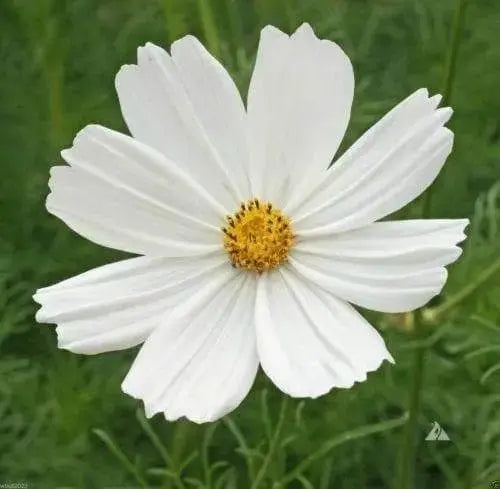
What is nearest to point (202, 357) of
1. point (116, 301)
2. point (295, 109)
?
point (116, 301)

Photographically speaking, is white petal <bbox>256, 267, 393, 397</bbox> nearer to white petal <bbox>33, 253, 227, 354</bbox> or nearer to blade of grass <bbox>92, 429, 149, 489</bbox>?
white petal <bbox>33, 253, 227, 354</bbox>

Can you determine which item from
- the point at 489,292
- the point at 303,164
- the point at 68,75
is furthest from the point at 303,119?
the point at 68,75

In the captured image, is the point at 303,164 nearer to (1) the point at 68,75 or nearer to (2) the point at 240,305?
(2) the point at 240,305

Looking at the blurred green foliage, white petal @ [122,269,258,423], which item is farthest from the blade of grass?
white petal @ [122,269,258,423]

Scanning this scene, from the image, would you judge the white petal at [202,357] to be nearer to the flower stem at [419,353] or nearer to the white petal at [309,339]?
the white petal at [309,339]

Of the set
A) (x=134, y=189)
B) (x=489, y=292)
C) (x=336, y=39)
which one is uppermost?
(x=336, y=39)

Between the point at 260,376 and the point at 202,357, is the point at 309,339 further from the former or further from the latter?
the point at 260,376
